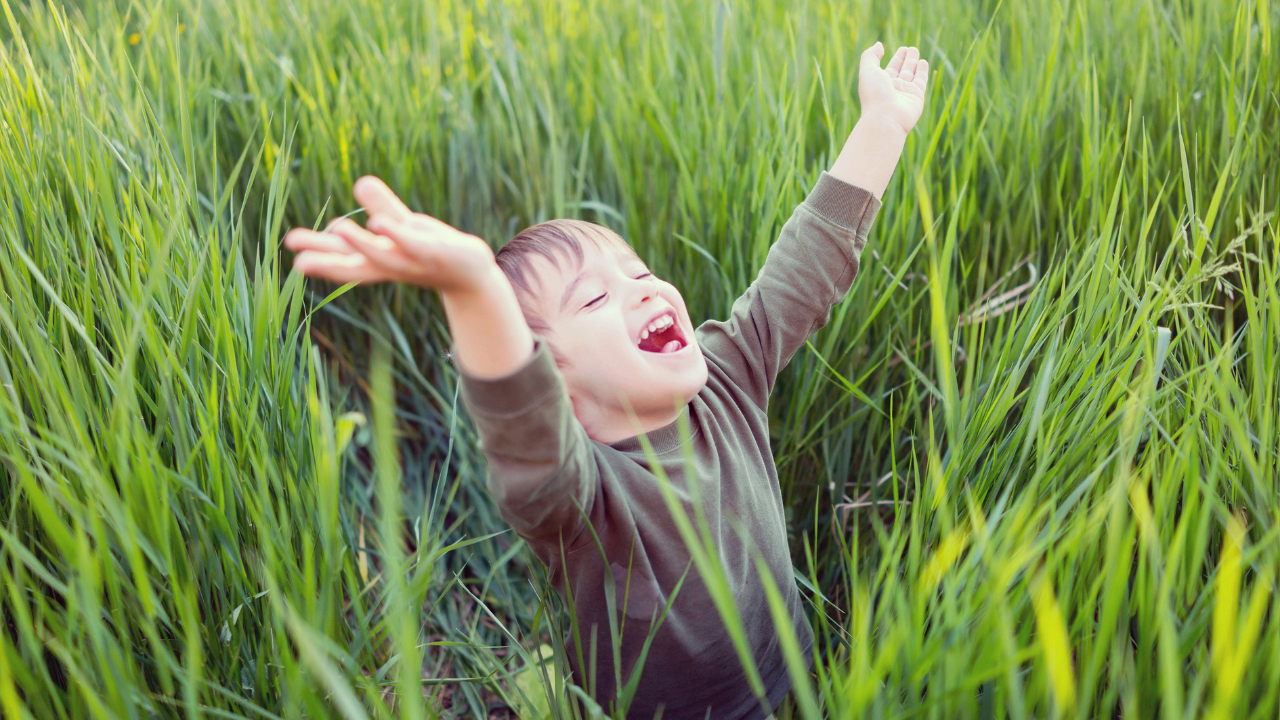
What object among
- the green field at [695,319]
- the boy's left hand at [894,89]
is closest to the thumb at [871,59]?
the boy's left hand at [894,89]

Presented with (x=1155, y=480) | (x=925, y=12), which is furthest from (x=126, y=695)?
(x=925, y=12)

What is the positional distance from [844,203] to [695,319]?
349 mm

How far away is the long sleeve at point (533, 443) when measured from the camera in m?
0.61

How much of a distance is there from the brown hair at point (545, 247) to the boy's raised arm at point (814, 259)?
0.54ft

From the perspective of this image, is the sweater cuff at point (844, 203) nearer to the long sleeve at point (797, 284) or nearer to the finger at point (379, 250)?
the long sleeve at point (797, 284)

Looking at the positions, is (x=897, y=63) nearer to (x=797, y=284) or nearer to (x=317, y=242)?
(x=797, y=284)

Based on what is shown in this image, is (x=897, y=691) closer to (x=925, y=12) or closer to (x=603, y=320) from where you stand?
(x=603, y=320)

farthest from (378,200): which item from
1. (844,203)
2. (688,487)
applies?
(844,203)

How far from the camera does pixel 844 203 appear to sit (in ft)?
2.90

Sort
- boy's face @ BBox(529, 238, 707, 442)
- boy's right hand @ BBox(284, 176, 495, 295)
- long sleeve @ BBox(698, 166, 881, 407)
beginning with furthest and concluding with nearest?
long sleeve @ BBox(698, 166, 881, 407), boy's face @ BBox(529, 238, 707, 442), boy's right hand @ BBox(284, 176, 495, 295)

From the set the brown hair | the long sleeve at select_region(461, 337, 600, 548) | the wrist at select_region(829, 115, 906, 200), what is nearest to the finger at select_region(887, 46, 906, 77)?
the wrist at select_region(829, 115, 906, 200)

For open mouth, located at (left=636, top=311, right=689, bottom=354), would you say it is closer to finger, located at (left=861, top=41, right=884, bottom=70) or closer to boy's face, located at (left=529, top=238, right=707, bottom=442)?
boy's face, located at (left=529, top=238, right=707, bottom=442)

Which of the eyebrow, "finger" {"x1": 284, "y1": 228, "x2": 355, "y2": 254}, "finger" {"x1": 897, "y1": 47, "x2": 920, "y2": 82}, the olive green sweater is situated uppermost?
"finger" {"x1": 897, "y1": 47, "x2": 920, "y2": 82}

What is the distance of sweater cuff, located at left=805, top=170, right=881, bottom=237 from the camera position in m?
0.88
